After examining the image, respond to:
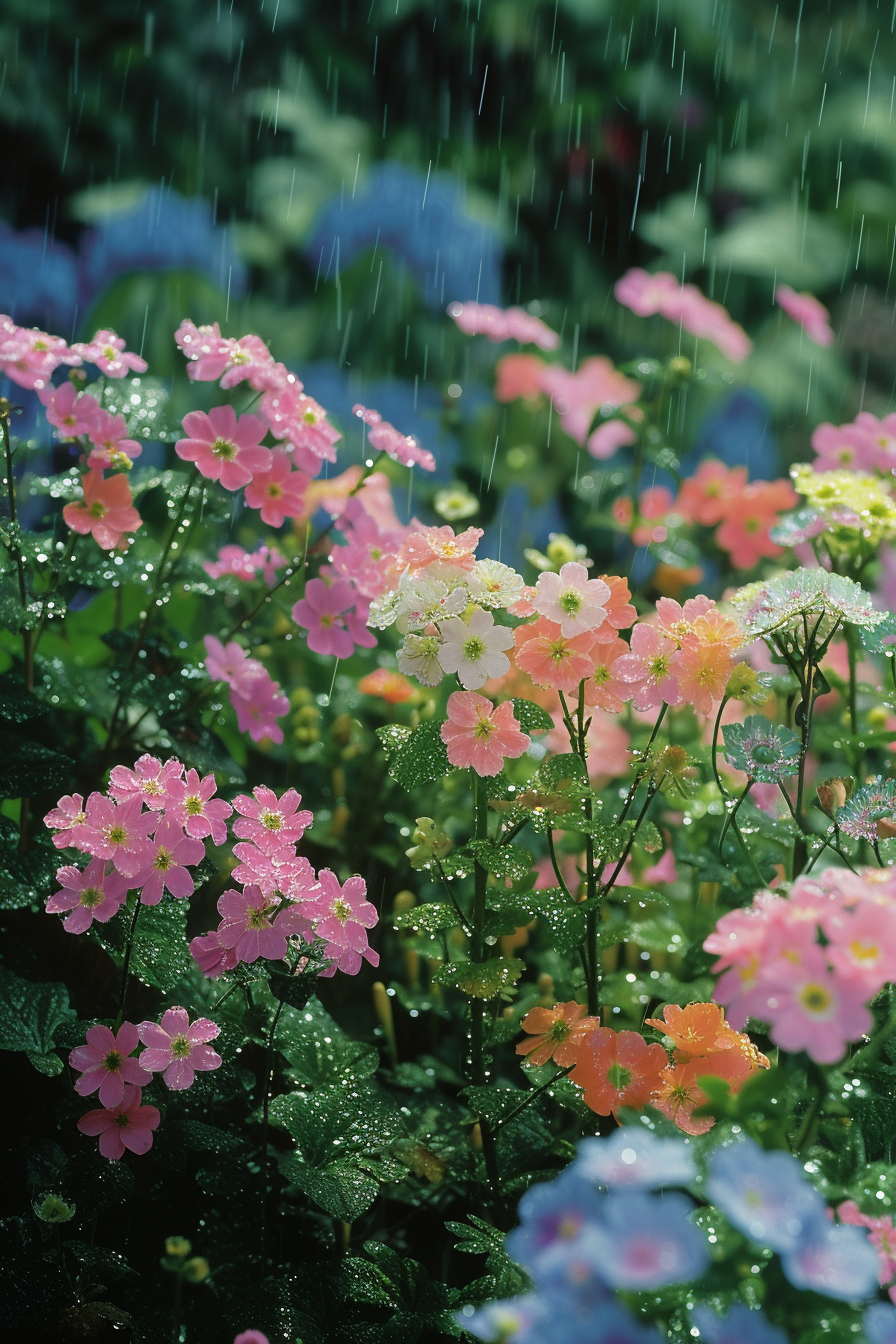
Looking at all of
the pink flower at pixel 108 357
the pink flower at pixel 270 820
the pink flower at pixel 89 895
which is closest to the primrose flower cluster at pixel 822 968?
the pink flower at pixel 270 820

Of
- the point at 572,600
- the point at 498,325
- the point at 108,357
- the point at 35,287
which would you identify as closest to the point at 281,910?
the point at 572,600

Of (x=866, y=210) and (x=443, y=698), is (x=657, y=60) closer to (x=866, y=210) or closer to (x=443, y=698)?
(x=866, y=210)

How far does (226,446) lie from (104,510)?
15 cm

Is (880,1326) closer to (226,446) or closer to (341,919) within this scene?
(341,919)

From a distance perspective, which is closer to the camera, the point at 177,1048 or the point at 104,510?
the point at 177,1048

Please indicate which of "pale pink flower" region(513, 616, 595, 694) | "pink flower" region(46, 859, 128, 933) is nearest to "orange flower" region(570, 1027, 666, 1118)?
"pale pink flower" region(513, 616, 595, 694)

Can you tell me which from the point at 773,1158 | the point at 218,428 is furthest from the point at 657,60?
the point at 773,1158

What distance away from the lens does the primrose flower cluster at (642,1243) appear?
46 centimetres

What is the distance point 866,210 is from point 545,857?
2378 mm

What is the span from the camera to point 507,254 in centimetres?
295

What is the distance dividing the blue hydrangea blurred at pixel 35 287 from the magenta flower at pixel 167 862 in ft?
5.65

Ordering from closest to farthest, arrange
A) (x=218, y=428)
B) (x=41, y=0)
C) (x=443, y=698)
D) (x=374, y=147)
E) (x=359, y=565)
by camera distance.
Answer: (x=218, y=428) < (x=359, y=565) < (x=443, y=698) < (x=41, y=0) < (x=374, y=147)

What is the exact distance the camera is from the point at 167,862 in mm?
891

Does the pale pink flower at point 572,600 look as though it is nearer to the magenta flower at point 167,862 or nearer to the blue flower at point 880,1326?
the magenta flower at point 167,862
